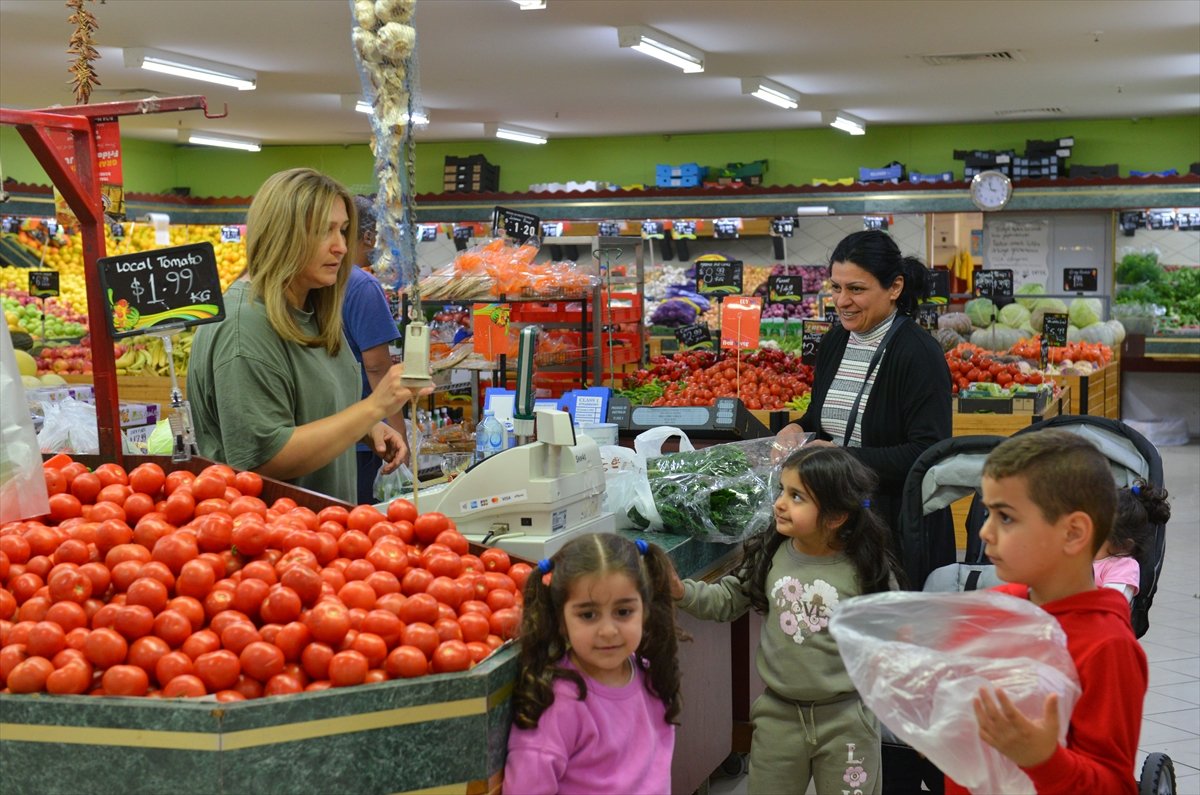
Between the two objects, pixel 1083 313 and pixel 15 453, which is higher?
pixel 15 453

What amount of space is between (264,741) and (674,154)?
49.8ft

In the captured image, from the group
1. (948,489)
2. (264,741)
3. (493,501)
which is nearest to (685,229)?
(948,489)

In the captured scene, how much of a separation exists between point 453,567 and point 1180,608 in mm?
5321

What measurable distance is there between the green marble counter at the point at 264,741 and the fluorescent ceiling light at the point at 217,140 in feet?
44.2

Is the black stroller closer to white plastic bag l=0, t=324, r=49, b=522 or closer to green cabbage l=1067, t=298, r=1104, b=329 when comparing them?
white plastic bag l=0, t=324, r=49, b=522

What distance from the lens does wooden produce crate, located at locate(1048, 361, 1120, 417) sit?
9.58m

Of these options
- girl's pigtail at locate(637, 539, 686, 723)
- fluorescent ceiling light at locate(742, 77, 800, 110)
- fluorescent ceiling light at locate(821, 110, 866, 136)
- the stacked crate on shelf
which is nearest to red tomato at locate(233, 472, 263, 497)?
girl's pigtail at locate(637, 539, 686, 723)

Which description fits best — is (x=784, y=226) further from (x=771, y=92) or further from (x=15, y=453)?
(x=15, y=453)

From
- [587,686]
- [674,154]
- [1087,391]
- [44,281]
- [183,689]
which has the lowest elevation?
[1087,391]

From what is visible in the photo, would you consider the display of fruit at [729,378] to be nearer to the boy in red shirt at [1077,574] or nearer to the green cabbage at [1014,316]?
the green cabbage at [1014,316]

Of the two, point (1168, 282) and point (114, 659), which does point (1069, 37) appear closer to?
point (1168, 282)

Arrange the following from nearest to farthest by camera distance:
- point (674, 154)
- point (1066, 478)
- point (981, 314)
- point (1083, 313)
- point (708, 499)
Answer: point (1066, 478) → point (708, 499) → point (981, 314) → point (1083, 313) → point (674, 154)

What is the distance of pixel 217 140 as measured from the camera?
15461mm

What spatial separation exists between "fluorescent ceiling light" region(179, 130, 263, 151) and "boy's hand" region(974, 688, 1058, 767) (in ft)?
46.2
